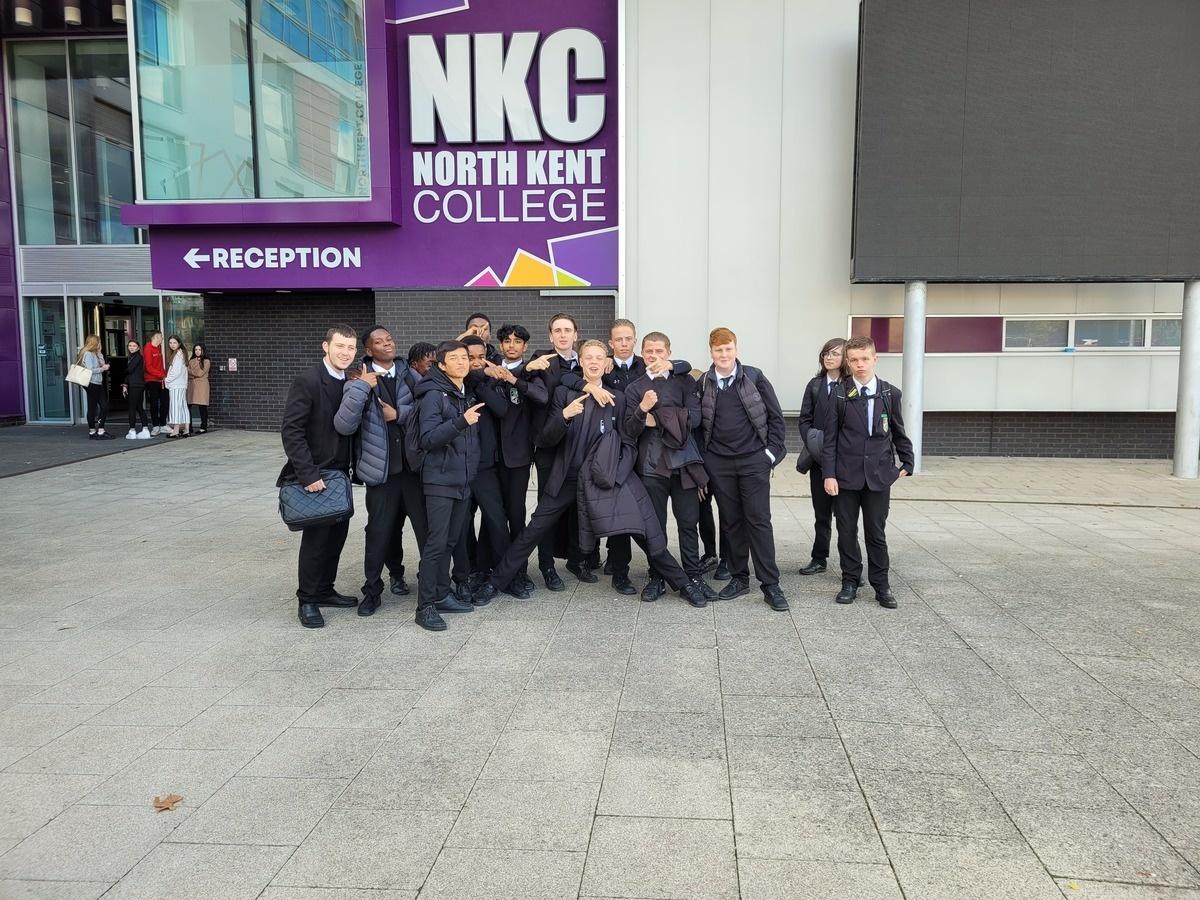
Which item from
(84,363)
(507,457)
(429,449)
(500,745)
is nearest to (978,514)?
(507,457)

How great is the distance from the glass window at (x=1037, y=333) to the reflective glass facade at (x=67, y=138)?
16854 mm

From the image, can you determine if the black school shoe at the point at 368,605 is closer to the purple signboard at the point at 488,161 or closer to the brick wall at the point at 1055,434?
the purple signboard at the point at 488,161

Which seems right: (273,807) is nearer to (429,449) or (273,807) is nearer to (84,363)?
(429,449)

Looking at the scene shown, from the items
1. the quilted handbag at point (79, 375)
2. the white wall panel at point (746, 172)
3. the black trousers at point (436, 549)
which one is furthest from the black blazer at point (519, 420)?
the quilted handbag at point (79, 375)

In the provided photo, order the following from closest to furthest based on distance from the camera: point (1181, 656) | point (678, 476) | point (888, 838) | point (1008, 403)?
point (888, 838)
point (1181, 656)
point (678, 476)
point (1008, 403)

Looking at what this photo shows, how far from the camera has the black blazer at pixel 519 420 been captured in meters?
5.93

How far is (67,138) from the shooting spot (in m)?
17.9

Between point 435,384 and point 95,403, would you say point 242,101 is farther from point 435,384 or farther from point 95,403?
point 435,384

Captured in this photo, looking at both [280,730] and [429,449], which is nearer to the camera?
[280,730]

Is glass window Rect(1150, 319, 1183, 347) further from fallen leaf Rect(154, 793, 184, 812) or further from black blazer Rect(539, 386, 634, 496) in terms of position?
fallen leaf Rect(154, 793, 184, 812)

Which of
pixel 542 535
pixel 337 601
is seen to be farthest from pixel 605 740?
pixel 337 601

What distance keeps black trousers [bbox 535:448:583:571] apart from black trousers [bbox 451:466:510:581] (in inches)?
11.2

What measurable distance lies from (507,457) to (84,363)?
12569 mm

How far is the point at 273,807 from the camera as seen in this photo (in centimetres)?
323
